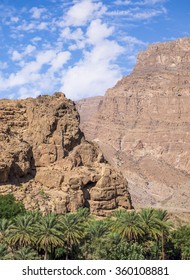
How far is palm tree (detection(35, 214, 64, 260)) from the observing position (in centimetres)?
4666

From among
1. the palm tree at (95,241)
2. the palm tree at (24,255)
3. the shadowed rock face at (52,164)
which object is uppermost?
the shadowed rock face at (52,164)

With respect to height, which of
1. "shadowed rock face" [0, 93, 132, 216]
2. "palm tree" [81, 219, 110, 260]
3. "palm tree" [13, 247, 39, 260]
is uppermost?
"shadowed rock face" [0, 93, 132, 216]

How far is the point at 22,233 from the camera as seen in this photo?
46812 mm

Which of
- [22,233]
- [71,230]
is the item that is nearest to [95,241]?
[71,230]

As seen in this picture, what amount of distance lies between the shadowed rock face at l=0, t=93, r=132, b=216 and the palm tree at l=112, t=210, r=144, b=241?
16.2 metres

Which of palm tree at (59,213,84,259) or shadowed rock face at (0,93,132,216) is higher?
shadowed rock face at (0,93,132,216)

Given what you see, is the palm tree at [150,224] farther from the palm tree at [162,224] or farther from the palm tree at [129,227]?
the palm tree at [129,227]

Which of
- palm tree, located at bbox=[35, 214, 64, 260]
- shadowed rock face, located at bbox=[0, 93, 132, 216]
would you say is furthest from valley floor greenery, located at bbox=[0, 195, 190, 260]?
shadowed rock face, located at bbox=[0, 93, 132, 216]

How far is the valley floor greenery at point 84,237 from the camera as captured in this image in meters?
46.8

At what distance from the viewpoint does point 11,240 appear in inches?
1849

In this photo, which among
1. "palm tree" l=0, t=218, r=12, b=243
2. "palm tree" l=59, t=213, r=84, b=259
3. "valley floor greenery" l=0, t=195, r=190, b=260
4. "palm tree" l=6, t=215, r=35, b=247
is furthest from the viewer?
"palm tree" l=59, t=213, r=84, b=259

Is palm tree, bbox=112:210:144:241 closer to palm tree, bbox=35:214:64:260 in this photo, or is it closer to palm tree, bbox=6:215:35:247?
palm tree, bbox=35:214:64:260

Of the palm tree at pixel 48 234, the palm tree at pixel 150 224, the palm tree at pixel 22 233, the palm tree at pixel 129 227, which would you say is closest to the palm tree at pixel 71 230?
the palm tree at pixel 48 234
